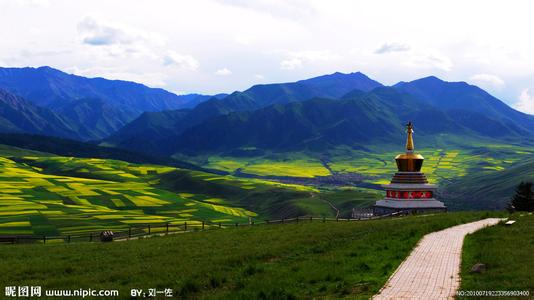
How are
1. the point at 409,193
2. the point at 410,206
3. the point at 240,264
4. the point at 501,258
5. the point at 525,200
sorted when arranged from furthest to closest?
1. the point at 409,193
2. the point at 410,206
3. the point at 525,200
4. the point at 240,264
5. the point at 501,258

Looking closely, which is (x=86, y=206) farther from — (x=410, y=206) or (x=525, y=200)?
(x=525, y=200)

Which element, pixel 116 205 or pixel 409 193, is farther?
pixel 116 205

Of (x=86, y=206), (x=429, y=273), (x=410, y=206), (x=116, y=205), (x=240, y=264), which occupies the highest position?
(x=429, y=273)

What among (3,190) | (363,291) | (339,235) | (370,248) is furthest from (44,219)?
(363,291)

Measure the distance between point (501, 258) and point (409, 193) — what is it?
51042 millimetres

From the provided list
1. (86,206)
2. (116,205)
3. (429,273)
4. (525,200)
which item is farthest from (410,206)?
(116,205)

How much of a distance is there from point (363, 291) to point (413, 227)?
21.3 metres

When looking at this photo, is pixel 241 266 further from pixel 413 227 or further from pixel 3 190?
pixel 3 190

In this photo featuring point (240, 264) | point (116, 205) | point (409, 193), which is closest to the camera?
point (240, 264)

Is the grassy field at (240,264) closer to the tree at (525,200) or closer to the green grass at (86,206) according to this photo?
the tree at (525,200)

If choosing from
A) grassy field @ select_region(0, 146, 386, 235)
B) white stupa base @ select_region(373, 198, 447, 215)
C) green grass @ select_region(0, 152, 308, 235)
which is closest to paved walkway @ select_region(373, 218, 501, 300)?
white stupa base @ select_region(373, 198, 447, 215)

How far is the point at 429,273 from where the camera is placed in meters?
24.9

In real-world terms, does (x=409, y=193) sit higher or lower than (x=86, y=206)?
higher

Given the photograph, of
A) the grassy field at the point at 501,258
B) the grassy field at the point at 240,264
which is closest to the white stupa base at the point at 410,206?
the grassy field at the point at 240,264
